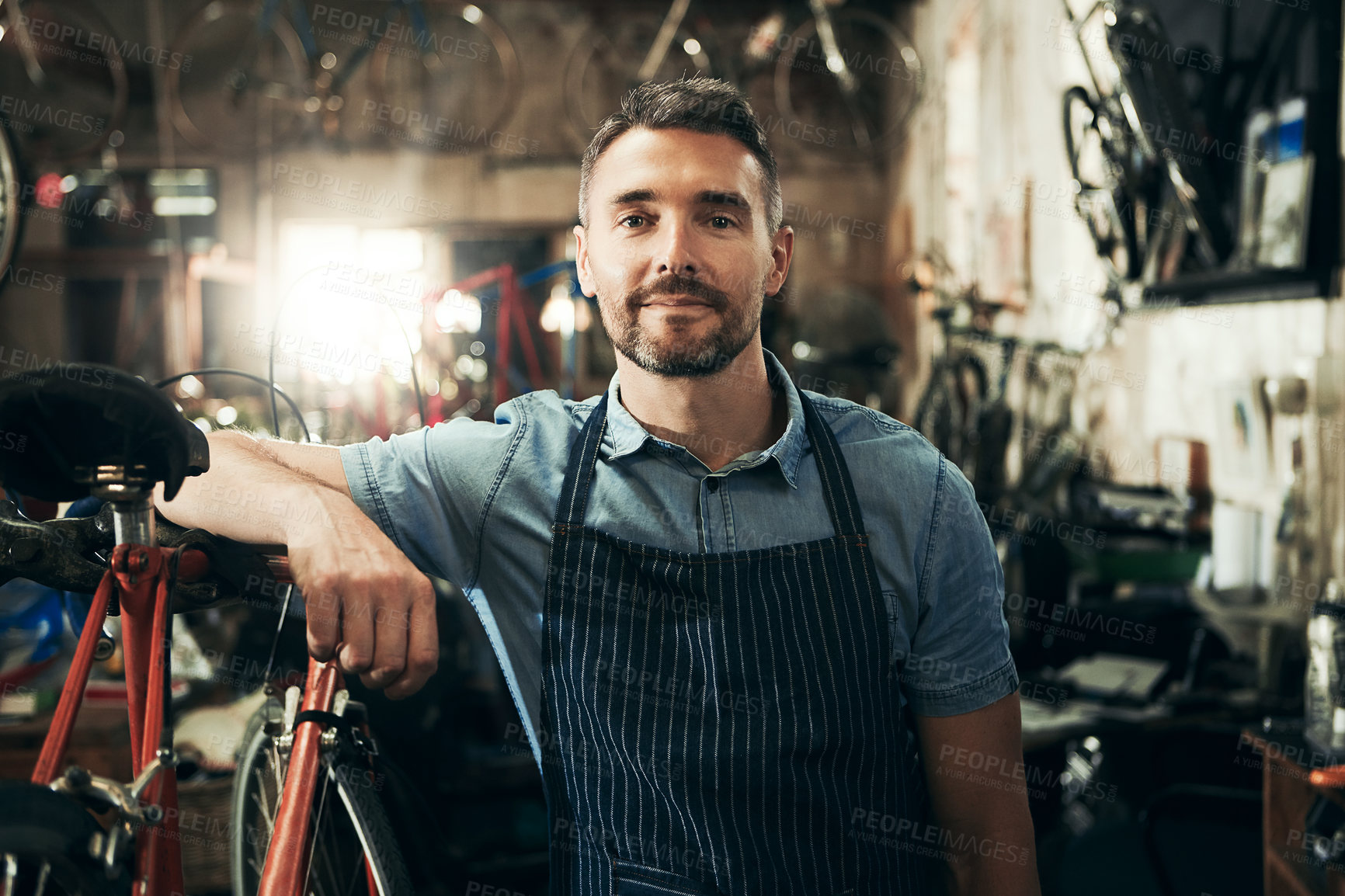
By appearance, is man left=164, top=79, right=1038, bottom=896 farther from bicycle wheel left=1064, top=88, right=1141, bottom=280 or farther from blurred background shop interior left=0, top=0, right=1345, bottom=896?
bicycle wheel left=1064, top=88, right=1141, bottom=280

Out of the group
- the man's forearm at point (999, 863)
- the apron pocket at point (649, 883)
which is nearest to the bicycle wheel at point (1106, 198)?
the man's forearm at point (999, 863)

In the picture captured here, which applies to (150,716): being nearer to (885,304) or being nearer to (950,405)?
(950,405)

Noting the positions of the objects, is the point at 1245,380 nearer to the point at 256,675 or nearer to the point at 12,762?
the point at 256,675

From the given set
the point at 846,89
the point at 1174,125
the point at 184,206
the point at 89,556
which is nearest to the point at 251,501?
the point at 89,556

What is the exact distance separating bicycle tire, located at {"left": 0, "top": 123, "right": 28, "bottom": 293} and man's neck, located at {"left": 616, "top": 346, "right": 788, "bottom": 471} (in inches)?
96.7

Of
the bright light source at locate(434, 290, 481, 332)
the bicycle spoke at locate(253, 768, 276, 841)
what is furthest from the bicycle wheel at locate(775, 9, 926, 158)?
the bicycle spoke at locate(253, 768, 276, 841)

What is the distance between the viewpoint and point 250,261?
28.8 ft

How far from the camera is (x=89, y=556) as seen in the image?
1026 millimetres

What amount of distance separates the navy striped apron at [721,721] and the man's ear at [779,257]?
0.37 metres

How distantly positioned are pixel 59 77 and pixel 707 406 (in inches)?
347

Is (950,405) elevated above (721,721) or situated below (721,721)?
above

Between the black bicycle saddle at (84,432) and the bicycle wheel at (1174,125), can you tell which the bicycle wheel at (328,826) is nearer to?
the black bicycle saddle at (84,432)

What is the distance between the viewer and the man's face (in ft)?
4.46

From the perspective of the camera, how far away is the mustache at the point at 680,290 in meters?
1.35
